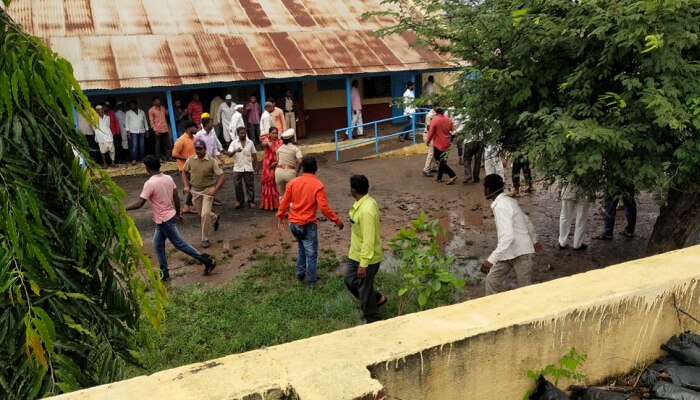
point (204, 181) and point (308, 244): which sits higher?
point (204, 181)

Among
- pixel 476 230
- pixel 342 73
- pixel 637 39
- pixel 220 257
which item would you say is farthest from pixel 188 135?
pixel 637 39

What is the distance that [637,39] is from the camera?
420 cm

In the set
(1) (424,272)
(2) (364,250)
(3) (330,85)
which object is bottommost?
(1) (424,272)

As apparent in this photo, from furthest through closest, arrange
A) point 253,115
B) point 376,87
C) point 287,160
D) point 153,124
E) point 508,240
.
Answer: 1. point 376,87
2. point 253,115
3. point 153,124
4. point 287,160
5. point 508,240

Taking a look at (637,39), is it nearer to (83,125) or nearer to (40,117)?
(40,117)

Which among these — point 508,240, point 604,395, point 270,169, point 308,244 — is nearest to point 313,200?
point 308,244

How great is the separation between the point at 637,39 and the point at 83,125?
38.0ft

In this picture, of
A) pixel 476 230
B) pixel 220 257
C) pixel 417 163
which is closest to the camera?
pixel 220 257

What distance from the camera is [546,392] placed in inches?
101

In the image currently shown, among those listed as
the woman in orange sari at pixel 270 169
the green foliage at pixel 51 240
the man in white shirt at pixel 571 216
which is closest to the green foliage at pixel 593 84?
the man in white shirt at pixel 571 216

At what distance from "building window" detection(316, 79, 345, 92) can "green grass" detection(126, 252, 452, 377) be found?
10.3 metres

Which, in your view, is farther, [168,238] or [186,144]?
[186,144]

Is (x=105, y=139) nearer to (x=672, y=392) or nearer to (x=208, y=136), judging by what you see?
(x=208, y=136)

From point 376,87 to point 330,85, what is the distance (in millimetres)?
1583
